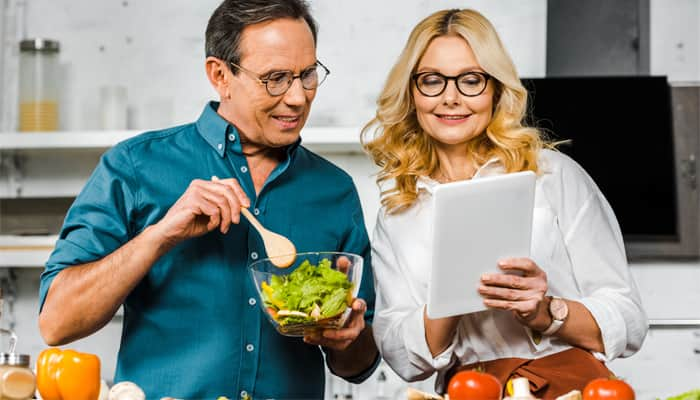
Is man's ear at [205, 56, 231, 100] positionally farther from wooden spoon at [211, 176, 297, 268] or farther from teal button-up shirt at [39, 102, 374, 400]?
wooden spoon at [211, 176, 297, 268]

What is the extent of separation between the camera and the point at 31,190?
413 cm

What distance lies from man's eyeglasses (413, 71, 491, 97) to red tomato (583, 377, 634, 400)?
841mm

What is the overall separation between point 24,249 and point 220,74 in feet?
6.53

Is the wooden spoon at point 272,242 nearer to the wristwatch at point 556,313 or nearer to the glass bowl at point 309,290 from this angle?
the glass bowl at point 309,290

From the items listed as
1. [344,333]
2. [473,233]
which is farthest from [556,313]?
[344,333]

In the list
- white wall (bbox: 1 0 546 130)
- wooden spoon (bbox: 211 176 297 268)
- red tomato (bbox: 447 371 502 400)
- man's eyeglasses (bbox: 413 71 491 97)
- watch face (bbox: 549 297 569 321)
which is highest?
white wall (bbox: 1 0 546 130)

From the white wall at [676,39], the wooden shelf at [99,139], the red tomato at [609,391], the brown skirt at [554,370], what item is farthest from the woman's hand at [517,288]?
the white wall at [676,39]

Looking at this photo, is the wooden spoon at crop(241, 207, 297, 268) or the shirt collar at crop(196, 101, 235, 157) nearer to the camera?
the wooden spoon at crop(241, 207, 297, 268)

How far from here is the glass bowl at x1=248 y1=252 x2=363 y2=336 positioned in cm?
178

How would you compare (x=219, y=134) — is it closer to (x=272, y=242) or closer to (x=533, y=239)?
(x=272, y=242)

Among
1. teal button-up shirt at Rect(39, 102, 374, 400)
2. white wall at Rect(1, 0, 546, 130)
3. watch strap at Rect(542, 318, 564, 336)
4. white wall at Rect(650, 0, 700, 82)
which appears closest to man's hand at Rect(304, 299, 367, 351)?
teal button-up shirt at Rect(39, 102, 374, 400)

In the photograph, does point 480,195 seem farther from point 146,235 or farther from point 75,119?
point 75,119

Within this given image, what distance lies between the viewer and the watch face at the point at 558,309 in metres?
1.89

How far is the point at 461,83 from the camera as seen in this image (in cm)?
210
